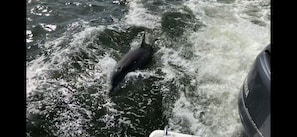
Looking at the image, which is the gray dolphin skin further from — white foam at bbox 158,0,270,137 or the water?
white foam at bbox 158,0,270,137

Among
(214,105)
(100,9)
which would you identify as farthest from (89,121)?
(100,9)

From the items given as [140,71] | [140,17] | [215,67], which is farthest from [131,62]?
[140,17]

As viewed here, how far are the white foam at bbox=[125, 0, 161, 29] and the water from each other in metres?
0.02

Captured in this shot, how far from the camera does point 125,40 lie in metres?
7.02

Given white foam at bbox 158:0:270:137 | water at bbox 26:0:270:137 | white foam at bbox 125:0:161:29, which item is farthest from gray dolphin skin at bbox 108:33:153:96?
white foam at bbox 125:0:161:29

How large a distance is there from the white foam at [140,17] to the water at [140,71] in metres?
0.02

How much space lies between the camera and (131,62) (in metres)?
6.07

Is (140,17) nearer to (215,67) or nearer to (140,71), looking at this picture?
(140,71)

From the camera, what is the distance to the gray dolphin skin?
18.9ft

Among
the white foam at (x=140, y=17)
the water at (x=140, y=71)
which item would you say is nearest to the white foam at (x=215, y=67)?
the water at (x=140, y=71)

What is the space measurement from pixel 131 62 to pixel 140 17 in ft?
6.74
